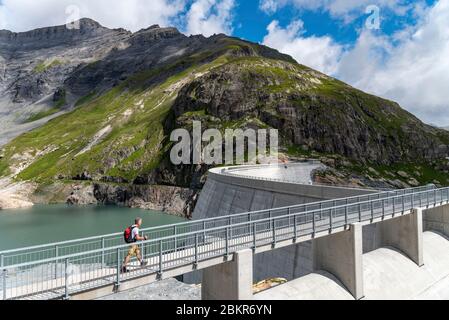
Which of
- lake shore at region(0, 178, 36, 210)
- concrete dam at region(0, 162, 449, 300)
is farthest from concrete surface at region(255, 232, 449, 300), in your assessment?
lake shore at region(0, 178, 36, 210)

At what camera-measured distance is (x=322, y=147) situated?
10188 centimetres

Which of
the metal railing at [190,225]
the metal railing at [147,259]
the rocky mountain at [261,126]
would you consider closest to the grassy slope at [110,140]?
the rocky mountain at [261,126]

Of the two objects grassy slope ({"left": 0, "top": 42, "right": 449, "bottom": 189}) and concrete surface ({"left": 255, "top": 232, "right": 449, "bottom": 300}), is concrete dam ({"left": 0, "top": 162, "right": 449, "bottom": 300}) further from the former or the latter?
grassy slope ({"left": 0, "top": 42, "right": 449, "bottom": 189})

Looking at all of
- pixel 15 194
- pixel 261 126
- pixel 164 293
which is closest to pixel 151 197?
pixel 261 126

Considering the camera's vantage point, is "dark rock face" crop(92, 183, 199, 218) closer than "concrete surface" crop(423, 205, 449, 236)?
No

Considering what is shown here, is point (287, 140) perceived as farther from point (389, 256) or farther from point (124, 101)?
point (124, 101)
